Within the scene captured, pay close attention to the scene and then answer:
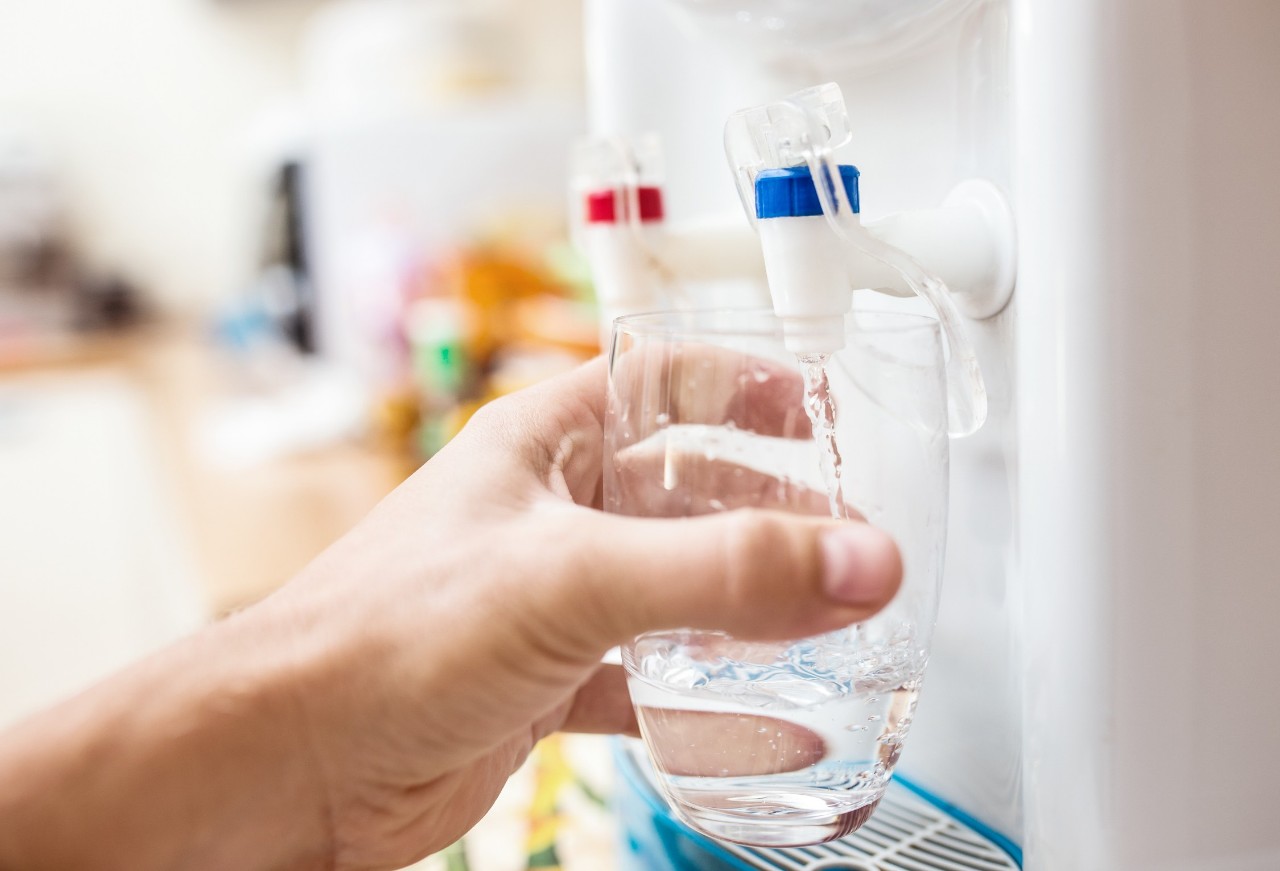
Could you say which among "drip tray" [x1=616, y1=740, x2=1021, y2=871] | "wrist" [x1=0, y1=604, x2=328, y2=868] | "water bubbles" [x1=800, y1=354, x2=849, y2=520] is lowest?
"drip tray" [x1=616, y1=740, x2=1021, y2=871]

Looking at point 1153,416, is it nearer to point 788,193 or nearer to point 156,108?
point 788,193

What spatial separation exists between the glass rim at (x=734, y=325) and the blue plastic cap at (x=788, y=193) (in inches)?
1.1

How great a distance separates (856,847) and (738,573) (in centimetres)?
16

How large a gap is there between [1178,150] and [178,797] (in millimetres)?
301

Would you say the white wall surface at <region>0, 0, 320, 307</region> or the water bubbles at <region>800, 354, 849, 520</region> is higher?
the white wall surface at <region>0, 0, 320, 307</region>

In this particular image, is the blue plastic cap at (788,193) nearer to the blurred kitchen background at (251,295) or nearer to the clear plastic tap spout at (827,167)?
the clear plastic tap spout at (827,167)

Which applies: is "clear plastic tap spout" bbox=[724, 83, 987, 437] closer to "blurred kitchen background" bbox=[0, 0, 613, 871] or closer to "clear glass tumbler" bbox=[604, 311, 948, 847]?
"clear glass tumbler" bbox=[604, 311, 948, 847]

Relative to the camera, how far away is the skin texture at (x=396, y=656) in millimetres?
251

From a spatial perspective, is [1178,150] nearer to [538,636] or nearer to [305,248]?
[538,636]

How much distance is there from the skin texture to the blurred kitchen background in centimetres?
17

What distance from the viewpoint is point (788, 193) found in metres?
0.27

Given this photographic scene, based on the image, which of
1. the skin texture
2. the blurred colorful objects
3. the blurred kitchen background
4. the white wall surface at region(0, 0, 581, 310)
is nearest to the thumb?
the skin texture

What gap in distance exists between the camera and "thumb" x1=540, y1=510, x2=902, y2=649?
24cm

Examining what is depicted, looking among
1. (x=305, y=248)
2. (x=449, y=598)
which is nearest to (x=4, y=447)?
(x=305, y=248)
